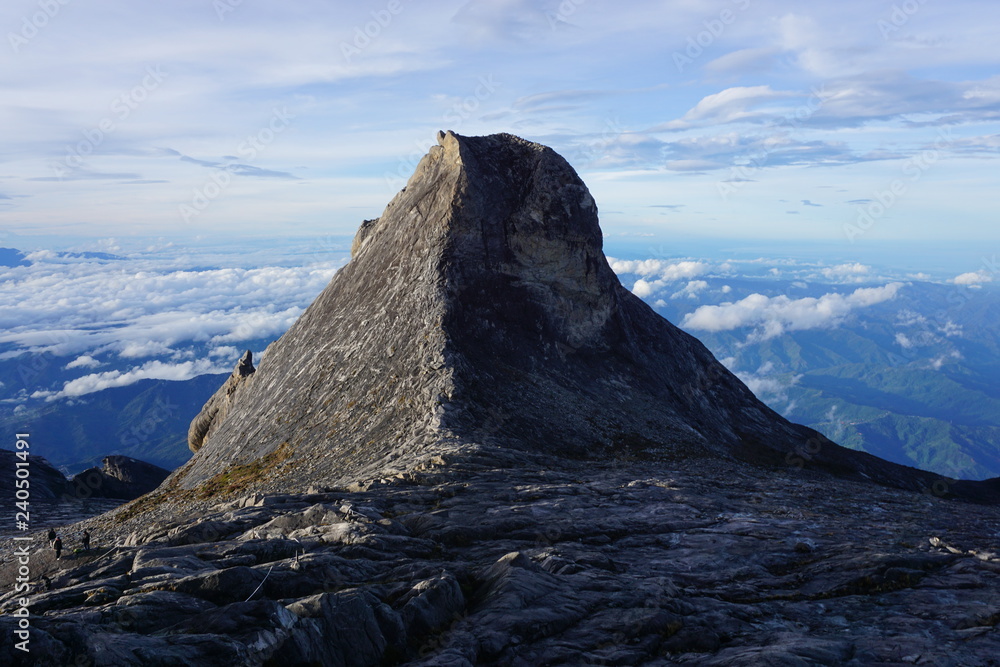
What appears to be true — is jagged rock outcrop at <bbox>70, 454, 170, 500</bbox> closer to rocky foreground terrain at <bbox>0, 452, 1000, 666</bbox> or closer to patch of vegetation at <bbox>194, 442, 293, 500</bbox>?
patch of vegetation at <bbox>194, 442, 293, 500</bbox>

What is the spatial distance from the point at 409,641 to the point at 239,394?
62262 millimetres

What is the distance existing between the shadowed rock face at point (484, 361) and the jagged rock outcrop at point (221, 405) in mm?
319

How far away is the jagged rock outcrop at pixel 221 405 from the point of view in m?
77.4

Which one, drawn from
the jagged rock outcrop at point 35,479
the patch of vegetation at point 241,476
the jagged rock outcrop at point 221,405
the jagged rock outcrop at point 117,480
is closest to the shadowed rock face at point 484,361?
the jagged rock outcrop at point 221,405

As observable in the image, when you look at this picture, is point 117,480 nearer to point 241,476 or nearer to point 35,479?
point 35,479

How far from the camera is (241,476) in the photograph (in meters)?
50.1

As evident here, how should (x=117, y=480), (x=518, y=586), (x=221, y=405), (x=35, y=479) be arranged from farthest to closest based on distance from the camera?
(x=117, y=480) < (x=35, y=479) < (x=221, y=405) < (x=518, y=586)

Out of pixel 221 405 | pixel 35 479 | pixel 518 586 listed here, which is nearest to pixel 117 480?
pixel 35 479

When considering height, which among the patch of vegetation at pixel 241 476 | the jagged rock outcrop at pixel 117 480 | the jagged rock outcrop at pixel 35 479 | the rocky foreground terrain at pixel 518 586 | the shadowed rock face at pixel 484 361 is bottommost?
the jagged rock outcrop at pixel 117 480

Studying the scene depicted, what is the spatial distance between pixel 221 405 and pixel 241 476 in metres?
32.3

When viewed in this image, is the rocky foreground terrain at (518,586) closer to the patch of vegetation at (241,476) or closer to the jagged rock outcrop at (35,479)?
the patch of vegetation at (241,476)

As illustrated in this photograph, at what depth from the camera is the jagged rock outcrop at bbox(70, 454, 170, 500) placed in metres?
89.2

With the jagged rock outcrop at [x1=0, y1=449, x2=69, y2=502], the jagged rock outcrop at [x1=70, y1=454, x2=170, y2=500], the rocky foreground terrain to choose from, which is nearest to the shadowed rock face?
the rocky foreground terrain

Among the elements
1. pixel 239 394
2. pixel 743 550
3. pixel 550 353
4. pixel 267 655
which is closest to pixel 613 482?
pixel 743 550
